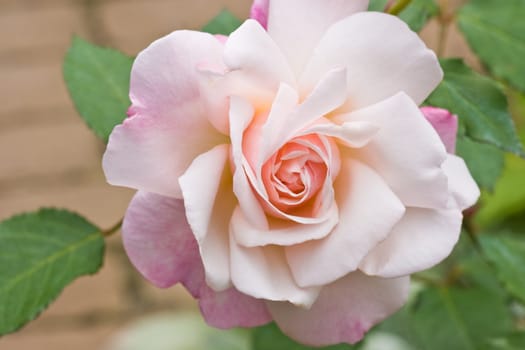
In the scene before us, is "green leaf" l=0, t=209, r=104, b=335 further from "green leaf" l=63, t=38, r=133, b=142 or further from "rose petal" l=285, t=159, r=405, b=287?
"rose petal" l=285, t=159, r=405, b=287

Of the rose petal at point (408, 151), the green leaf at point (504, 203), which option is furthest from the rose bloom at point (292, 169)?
the green leaf at point (504, 203)

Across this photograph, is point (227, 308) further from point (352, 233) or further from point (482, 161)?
point (482, 161)

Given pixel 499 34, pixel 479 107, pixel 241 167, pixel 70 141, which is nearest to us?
pixel 241 167

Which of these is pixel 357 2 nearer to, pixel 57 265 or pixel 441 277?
pixel 57 265

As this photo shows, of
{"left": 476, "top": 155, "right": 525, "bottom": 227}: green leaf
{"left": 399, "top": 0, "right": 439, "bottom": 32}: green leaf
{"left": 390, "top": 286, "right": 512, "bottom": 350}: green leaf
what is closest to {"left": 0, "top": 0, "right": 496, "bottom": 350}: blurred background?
{"left": 476, "top": 155, "right": 525, "bottom": 227}: green leaf

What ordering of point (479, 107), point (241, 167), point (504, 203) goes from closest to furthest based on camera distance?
1. point (241, 167)
2. point (479, 107)
3. point (504, 203)

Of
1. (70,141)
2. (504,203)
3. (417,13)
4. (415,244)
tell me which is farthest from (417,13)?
(70,141)

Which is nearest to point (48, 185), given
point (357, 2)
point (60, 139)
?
point (60, 139)
